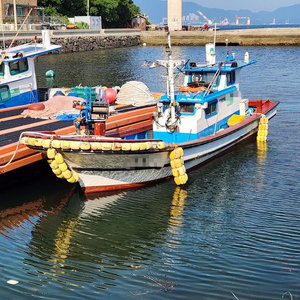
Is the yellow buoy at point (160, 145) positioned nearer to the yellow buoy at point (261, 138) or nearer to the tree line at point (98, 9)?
the yellow buoy at point (261, 138)

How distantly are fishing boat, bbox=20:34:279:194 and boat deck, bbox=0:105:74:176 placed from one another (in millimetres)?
535

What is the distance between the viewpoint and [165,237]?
10281 millimetres

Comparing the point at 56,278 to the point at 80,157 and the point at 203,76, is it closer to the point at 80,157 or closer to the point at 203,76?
the point at 80,157

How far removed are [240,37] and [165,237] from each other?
6520 cm

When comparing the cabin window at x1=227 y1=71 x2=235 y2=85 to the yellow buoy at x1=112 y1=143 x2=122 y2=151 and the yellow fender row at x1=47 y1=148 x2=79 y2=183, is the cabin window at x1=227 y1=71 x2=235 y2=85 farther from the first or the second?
the yellow fender row at x1=47 y1=148 x2=79 y2=183

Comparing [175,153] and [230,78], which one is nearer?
[175,153]

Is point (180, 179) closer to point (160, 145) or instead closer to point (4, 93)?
point (160, 145)

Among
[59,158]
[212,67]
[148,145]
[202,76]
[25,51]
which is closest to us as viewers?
[59,158]

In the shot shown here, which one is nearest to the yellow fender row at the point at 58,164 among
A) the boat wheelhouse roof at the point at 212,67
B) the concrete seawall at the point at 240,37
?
Result: the boat wheelhouse roof at the point at 212,67

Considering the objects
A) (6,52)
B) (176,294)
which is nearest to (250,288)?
(176,294)

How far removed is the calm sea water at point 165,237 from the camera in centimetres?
829

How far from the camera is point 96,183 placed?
12.4 metres

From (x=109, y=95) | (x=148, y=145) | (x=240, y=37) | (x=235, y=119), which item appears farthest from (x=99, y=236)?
(x=240, y=37)

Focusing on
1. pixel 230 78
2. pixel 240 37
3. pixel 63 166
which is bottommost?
pixel 63 166
